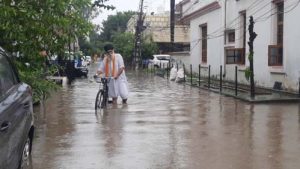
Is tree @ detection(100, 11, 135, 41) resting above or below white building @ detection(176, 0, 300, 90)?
above

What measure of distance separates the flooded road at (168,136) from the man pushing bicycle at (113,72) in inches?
18.7

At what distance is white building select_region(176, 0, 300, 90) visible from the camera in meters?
17.9

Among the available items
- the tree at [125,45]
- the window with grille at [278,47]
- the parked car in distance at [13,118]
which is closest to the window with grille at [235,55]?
the window with grille at [278,47]

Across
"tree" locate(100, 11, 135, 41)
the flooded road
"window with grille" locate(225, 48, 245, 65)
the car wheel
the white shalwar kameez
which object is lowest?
the flooded road

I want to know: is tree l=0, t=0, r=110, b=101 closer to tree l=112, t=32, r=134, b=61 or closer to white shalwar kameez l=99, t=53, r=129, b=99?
white shalwar kameez l=99, t=53, r=129, b=99

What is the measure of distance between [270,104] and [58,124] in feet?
20.6

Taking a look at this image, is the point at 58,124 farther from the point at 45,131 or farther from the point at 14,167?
the point at 14,167

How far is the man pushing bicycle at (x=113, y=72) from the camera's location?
14820 mm

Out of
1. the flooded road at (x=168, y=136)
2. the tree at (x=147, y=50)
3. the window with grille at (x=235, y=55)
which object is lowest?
the flooded road at (x=168, y=136)

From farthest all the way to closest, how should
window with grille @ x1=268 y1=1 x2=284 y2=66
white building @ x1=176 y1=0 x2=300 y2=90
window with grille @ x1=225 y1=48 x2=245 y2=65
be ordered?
window with grille @ x1=225 y1=48 x2=245 y2=65
window with grille @ x1=268 y1=1 x2=284 y2=66
white building @ x1=176 y1=0 x2=300 y2=90

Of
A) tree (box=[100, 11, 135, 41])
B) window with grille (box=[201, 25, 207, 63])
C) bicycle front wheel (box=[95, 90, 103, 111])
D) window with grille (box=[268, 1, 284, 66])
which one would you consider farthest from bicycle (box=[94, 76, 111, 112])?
tree (box=[100, 11, 135, 41])

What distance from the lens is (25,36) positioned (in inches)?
362

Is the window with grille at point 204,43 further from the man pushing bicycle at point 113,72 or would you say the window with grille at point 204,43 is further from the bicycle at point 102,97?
the bicycle at point 102,97

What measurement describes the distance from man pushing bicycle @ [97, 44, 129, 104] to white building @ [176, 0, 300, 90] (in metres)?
5.72
